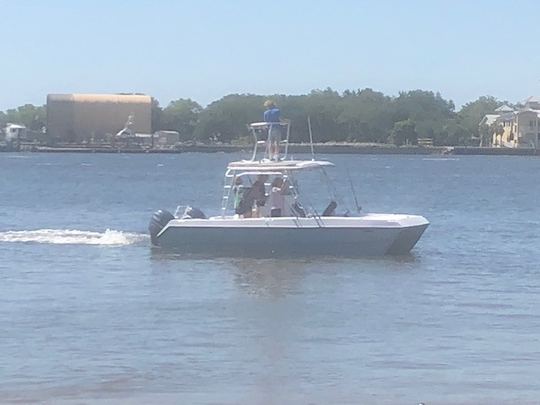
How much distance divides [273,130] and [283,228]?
2.73m

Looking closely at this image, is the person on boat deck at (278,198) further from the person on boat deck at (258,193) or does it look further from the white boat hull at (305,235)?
the white boat hull at (305,235)

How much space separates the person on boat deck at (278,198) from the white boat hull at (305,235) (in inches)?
15.6

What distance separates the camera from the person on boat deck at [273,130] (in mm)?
33438

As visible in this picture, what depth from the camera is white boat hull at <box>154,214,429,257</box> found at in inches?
1270

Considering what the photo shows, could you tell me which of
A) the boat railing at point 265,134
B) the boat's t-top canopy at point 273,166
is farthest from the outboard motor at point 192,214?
the boat railing at point 265,134

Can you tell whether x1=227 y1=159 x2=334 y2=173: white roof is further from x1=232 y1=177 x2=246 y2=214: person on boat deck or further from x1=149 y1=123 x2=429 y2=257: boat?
x1=232 y1=177 x2=246 y2=214: person on boat deck

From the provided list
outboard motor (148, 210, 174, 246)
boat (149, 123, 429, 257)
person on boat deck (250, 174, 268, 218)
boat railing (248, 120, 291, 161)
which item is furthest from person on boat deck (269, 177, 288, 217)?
outboard motor (148, 210, 174, 246)

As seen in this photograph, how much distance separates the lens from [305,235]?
3222 cm

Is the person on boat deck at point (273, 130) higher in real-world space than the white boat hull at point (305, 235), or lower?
higher

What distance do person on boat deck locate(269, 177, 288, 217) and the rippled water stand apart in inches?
56.2

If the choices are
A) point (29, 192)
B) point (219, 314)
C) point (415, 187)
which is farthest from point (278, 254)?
point (415, 187)

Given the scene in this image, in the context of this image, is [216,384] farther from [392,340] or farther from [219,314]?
[219,314]

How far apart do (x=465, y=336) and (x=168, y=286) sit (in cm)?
834

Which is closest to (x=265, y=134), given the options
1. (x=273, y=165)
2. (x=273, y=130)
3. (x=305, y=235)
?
(x=273, y=130)
